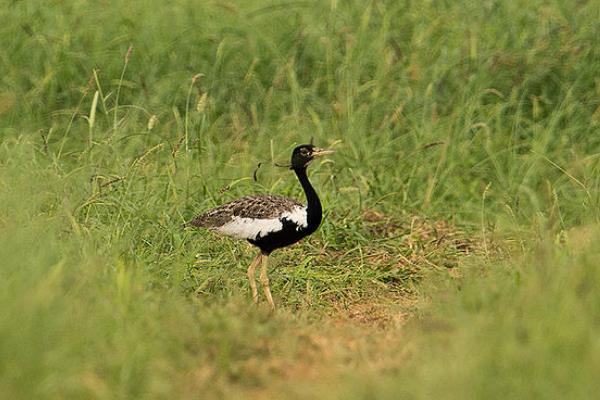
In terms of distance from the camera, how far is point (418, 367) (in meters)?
5.09

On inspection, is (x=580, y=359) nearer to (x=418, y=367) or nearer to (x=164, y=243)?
(x=418, y=367)

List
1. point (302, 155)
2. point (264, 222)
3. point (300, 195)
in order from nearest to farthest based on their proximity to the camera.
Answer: point (264, 222), point (302, 155), point (300, 195)

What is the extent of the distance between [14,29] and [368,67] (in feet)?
9.26

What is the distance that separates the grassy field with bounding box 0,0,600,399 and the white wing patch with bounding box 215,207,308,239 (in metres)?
0.32

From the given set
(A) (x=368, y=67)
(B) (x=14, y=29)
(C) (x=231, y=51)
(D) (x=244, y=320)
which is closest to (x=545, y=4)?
(A) (x=368, y=67)

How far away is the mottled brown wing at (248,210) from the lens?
7535mm

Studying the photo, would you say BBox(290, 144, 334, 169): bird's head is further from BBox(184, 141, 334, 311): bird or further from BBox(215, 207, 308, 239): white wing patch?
BBox(215, 207, 308, 239): white wing patch

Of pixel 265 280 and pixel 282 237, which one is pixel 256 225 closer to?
pixel 282 237

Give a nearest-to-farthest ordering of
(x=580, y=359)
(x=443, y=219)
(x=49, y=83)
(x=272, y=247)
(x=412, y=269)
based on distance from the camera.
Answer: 1. (x=580, y=359)
2. (x=272, y=247)
3. (x=412, y=269)
4. (x=443, y=219)
5. (x=49, y=83)

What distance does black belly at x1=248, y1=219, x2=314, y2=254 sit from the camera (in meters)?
7.48

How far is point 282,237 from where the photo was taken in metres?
7.52

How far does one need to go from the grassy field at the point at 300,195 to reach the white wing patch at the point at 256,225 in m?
0.32

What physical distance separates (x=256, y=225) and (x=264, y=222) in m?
0.05

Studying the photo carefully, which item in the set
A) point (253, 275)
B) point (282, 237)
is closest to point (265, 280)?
point (253, 275)
